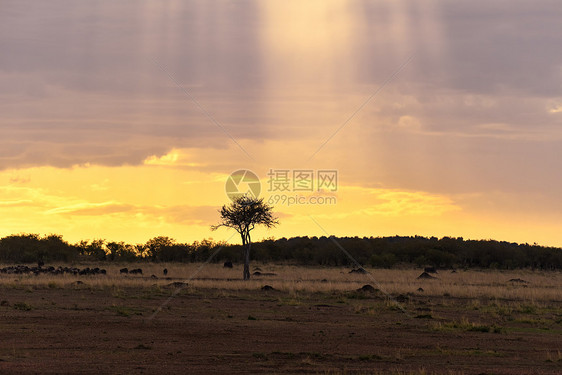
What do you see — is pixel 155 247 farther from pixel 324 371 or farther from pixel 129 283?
A: pixel 324 371

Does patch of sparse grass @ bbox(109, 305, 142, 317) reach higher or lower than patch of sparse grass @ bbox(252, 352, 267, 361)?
higher

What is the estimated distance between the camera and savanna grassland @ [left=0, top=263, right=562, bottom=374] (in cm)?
1722

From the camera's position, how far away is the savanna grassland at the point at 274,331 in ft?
56.5

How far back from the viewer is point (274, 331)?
2370cm

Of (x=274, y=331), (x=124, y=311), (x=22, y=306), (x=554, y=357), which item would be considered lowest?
(x=554, y=357)

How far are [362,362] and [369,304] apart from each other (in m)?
16.3

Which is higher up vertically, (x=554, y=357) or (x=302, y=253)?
(x=302, y=253)

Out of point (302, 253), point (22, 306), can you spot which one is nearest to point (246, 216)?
point (22, 306)

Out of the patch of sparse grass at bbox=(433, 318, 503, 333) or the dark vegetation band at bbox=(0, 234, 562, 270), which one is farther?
the dark vegetation band at bbox=(0, 234, 562, 270)

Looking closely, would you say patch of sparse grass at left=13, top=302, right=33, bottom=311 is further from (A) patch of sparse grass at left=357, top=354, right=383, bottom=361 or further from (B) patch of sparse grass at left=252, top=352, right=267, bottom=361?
(A) patch of sparse grass at left=357, top=354, right=383, bottom=361

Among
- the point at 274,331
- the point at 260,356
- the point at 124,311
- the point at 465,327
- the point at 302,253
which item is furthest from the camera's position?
the point at 302,253

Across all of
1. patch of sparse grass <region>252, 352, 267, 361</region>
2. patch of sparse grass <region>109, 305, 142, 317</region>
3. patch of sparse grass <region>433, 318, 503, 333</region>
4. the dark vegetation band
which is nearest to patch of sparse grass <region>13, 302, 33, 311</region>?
patch of sparse grass <region>109, 305, 142, 317</region>

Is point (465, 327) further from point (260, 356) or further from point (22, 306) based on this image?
point (22, 306)

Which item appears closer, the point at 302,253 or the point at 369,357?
the point at 369,357
